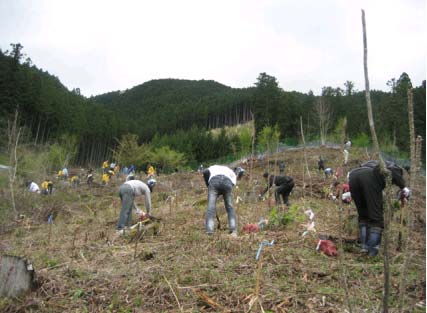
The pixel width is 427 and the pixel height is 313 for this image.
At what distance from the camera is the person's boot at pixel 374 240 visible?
4160mm

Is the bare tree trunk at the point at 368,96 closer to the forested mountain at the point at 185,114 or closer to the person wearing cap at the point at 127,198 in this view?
the person wearing cap at the point at 127,198

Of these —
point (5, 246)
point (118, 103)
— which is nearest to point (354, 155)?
point (5, 246)

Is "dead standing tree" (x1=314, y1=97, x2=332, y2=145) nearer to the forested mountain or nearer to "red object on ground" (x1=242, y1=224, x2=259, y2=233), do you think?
"red object on ground" (x1=242, y1=224, x2=259, y2=233)

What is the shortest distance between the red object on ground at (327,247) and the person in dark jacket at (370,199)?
360 millimetres

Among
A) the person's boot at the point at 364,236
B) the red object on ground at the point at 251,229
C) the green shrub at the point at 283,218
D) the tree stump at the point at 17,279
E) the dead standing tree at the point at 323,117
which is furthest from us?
the dead standing tree at the point at 323,117

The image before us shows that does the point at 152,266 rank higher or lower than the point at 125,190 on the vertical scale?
lower

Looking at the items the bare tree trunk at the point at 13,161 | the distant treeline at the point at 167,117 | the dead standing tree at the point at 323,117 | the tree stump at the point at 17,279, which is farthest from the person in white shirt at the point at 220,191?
the distant treeline at the point at 167,117

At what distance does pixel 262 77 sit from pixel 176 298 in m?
46.5

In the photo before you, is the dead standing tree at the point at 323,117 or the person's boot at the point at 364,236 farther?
the dead standing tree at the point at 323,117

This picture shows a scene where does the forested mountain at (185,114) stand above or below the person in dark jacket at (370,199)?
above

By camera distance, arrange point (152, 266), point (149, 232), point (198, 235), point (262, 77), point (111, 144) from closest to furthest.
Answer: point (152, 266)
point (198, 235)
point (149, 232)
point (262, 77)
point (111, 144)

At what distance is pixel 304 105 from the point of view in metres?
52.1

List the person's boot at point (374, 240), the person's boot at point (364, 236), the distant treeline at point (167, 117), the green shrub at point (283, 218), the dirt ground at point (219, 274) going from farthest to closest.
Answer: the distant treeline at point (167, 117), the green shrub at point (283, 218), the person's boot at point (364, 236), the person's boot at point (374, 240), the dirt ground at point (219, 274)

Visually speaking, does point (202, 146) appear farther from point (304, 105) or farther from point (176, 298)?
point (176, 298)
